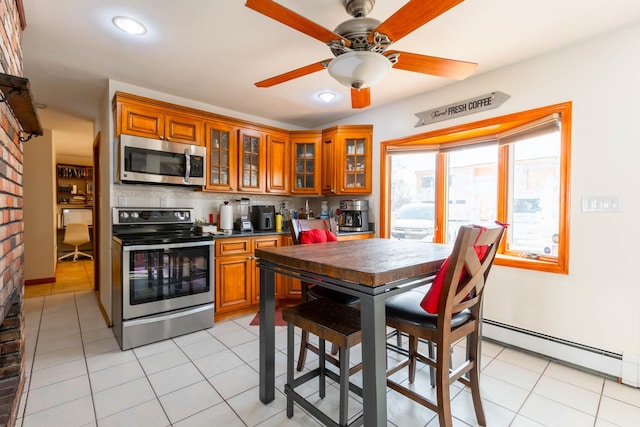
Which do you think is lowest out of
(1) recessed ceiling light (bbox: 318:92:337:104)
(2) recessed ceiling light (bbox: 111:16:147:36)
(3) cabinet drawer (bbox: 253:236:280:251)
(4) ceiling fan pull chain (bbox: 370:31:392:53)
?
(3) cabinet drawer (bbox: 253:236:280:251)

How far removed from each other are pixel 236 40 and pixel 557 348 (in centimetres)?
335

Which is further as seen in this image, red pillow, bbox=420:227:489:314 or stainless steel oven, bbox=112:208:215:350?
stainless steel oven, bbox=112:208:215:350

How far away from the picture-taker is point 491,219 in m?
2.99

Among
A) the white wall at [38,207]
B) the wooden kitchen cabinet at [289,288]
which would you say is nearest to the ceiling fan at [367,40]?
the wooden kitchen cabinet at [289,288]

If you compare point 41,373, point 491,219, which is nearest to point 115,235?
point 41,373

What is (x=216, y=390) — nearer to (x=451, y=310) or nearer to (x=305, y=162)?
(x=451, y=310)

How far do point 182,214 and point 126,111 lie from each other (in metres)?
1.12

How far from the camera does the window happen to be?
2424 mm

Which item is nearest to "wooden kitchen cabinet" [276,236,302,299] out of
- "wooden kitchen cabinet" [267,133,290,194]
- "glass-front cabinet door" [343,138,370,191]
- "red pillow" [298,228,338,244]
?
"wooden kitchen cabinet" [267,133,290,194]

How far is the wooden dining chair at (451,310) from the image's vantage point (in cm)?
128

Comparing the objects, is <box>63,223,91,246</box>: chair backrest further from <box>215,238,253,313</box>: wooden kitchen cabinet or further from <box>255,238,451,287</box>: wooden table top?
<box>255,238,451,287</box>: wooden table top

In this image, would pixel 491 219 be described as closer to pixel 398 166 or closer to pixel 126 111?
pixel 398 166

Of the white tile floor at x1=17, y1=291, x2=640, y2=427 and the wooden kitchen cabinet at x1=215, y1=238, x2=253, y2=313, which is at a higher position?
the wooden kitchen cabinet at x1=215, y1=238, x2=253, y2=313

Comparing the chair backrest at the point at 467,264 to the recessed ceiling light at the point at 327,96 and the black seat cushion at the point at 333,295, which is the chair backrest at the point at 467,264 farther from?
the recessed ceiling light at the point at 327,96
